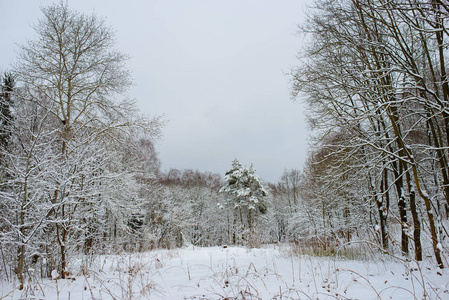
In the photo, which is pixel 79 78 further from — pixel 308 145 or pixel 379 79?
pixel 379 79

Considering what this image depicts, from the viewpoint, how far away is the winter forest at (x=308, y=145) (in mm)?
3748

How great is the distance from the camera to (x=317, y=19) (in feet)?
18.6

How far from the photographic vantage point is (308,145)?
7.50 meters

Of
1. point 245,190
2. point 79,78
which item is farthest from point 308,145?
point 245,190

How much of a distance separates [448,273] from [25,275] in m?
7.76

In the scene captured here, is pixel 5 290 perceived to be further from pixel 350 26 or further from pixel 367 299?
pixel 350 26

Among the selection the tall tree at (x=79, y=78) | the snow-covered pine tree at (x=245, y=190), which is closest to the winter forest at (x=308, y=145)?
the tall tree at (x=79, y=78)

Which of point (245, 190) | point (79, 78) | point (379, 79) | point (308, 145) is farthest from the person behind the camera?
point (245, 190)

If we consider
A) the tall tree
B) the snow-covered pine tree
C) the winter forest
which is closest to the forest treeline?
the winter forest

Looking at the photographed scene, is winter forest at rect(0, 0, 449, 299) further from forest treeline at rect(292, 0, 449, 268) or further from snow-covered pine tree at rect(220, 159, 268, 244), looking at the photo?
snow-covered pine tree at rect(220, 159, 268, 244)

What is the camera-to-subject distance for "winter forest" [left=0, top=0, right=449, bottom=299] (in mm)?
3748

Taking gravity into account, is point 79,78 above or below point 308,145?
above

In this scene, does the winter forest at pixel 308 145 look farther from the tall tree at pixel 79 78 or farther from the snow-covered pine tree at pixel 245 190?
the snow-covered pine tree at pixel 245 190

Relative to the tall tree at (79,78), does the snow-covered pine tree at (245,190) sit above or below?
below
